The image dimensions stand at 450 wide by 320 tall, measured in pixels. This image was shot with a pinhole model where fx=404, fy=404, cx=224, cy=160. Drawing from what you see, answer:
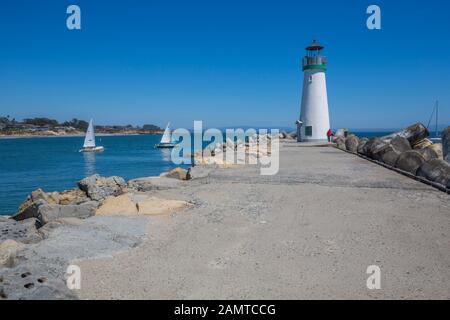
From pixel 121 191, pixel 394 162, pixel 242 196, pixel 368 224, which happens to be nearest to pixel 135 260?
pixel 368 224

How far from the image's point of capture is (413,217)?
750cm

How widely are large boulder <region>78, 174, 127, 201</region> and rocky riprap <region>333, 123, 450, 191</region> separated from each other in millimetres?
8704

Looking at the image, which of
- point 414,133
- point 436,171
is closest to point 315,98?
point 414,133

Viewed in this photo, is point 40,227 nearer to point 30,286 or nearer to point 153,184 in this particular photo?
point 153,184

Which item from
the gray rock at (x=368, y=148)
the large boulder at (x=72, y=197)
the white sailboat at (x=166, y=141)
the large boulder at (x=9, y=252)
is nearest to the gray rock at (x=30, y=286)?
the large boulder at (x=9, y=252)

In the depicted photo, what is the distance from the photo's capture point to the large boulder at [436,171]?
34.8ft

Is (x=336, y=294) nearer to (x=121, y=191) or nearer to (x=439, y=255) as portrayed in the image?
(x=439, y=255)

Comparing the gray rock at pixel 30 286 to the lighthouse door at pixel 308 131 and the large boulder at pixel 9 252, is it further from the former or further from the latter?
the lighthouse door at pixel 308 131

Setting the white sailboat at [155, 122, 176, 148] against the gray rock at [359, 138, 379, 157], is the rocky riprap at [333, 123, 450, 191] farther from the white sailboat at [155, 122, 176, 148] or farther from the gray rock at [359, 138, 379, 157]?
the white sailboat at [155, 122, 176, 148]

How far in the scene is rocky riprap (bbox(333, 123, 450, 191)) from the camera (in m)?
11.2

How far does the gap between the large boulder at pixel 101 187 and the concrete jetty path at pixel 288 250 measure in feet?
7.85

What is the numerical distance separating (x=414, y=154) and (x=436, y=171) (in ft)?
8.60

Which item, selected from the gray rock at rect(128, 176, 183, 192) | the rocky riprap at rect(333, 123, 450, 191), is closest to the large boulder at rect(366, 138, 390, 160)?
the rocky riprap at rect(333, 123, 450, 191)
